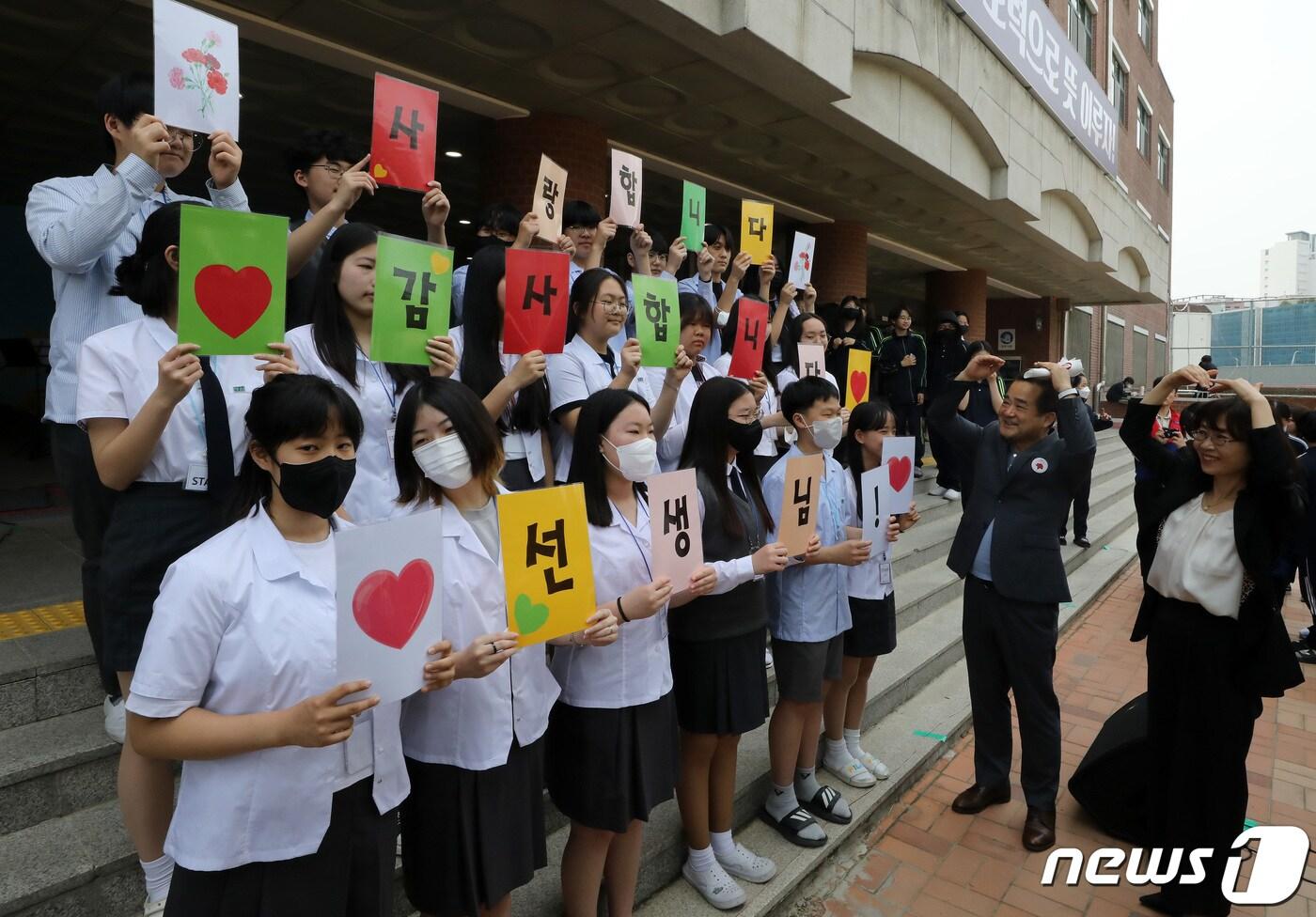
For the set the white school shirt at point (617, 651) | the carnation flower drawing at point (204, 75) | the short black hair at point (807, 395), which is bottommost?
the white school shirt at point (617, 651)

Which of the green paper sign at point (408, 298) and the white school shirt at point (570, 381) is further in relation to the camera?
the white school shirt at point (570, 381)

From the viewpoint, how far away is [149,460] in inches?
82.0

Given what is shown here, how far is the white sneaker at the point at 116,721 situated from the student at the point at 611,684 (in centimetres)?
141

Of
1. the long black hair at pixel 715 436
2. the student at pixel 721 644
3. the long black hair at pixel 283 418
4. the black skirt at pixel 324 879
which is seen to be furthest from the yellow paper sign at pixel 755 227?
the black skirt at pixel 324 879

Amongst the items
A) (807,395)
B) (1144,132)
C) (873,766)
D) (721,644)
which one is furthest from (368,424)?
(1144,132)

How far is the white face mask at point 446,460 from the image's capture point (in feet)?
6.55

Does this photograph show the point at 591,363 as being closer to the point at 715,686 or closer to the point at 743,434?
the point at 743,434

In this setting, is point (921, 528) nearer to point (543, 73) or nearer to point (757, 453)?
point (757, 453)

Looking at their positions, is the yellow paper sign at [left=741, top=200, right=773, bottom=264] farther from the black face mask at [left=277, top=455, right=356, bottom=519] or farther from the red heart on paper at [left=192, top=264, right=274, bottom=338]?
the black face mask at [left=277, top=455, right=356, bottom=519]

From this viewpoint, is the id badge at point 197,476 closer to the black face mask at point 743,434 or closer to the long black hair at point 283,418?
the long black hair at point 283,418

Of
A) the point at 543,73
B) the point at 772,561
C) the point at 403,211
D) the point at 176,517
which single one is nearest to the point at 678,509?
the point at 772,561

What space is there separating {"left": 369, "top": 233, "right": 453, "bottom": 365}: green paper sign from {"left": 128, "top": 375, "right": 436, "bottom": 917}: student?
0.72 m

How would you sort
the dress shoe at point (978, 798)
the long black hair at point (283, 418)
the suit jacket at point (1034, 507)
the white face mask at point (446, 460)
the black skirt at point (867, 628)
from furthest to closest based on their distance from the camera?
the dress shoe at point (978, 798)
the black skirt at point (867, 628)
the suit jacket at point (1034, 507)
the white face mask at point (446, 460)
the long black hair at point (283, 418)

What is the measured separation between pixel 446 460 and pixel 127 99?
5.29 feet
